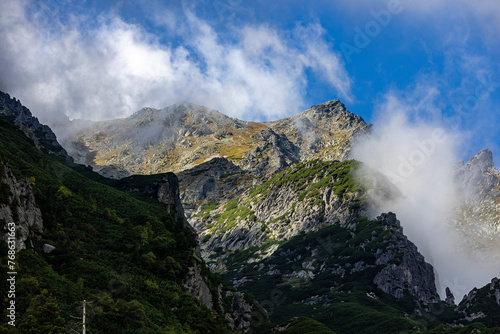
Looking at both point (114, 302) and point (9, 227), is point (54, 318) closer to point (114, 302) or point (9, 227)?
point (114, 302)

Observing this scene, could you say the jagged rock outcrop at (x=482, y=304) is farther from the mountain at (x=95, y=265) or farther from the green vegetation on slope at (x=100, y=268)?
the green vegetation on slope at (x=100, y=268)

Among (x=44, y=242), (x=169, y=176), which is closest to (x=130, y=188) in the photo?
(x=169, y=176)

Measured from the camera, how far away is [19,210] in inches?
2327

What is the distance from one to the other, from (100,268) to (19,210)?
15712mm

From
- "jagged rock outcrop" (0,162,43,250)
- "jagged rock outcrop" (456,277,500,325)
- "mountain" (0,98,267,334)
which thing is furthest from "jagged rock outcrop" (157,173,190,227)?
"jagged rock outcrop" (456,277,500,325)

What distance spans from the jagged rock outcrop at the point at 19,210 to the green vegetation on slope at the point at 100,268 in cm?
121

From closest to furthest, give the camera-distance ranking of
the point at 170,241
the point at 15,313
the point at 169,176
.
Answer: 1. the point at 15,313
2. the point at 170,241
3. the point at 169,176

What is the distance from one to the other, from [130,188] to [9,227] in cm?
9408

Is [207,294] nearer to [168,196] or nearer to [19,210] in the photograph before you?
[19,210]

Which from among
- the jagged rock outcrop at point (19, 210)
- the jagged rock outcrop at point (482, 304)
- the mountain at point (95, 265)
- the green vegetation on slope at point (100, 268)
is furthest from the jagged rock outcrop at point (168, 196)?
the jagged rock outcrop at point (482, 304)

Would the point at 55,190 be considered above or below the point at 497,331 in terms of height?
above

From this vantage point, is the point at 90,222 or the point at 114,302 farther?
the point at 90,222

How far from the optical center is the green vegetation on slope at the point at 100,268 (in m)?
45.4

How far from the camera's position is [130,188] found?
14412 cm
